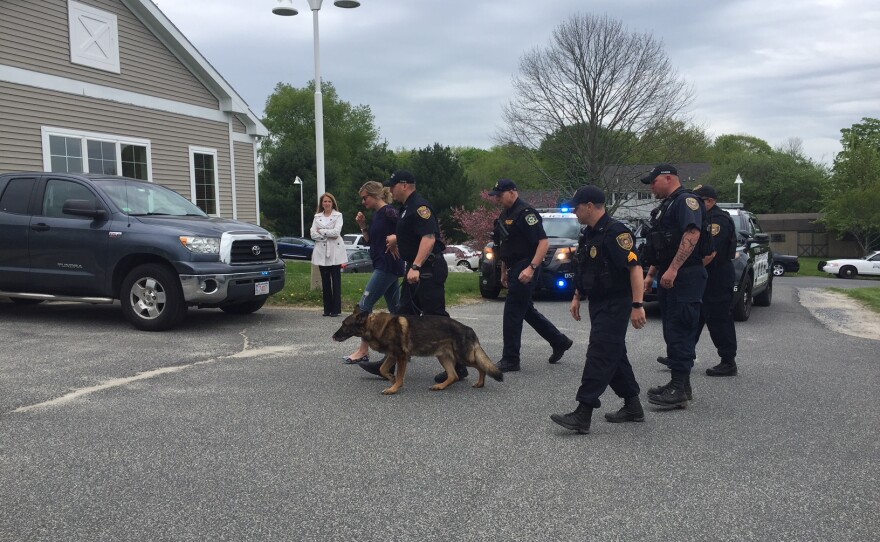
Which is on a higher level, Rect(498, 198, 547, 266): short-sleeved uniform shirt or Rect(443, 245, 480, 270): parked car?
Rect(498, 198, 547, 266): short-sleeved uniform shirt

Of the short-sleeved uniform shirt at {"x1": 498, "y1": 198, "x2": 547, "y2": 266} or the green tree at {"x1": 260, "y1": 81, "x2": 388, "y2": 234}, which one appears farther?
the green tree at {"x1": 260, "y1": 81, "x2": 388, "y2": 234}

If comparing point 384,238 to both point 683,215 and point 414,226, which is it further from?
point 683,215

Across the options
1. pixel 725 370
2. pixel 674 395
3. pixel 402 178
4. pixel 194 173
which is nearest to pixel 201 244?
pixel 402 178

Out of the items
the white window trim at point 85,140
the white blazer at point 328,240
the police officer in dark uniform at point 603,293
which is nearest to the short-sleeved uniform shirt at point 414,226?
the police officer in dark uniform at point 603,293

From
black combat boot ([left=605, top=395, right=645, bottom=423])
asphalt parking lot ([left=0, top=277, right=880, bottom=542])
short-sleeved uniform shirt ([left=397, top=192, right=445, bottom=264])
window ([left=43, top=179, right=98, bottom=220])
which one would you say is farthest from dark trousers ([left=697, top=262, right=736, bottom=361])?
window ([left=43, top=179, right=98, bottom=220])

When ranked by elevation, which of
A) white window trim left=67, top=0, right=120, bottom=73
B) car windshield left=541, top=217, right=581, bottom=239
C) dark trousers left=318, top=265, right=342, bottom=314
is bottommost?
dark trousers left=318, top=265, right=342, bottom=314

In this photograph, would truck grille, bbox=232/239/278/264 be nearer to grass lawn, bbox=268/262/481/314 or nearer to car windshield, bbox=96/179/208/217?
car windshield, bbox=96/179/208/217

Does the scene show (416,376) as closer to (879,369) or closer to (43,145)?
(879,369)

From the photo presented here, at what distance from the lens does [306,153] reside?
179 feet

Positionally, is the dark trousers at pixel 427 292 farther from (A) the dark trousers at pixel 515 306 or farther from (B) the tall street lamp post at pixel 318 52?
(B) the tall street lamp post at pixel 318 52

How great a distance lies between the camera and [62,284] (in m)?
8.55

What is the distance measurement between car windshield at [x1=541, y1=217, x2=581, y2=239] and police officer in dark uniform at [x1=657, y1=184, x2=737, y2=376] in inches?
287

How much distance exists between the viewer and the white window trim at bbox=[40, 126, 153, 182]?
13.3m

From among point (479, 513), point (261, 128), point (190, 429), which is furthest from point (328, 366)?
point (261, 128)
